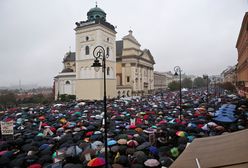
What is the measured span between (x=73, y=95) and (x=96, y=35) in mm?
14567

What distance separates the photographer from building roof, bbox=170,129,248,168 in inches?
144

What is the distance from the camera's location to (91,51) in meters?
35.8

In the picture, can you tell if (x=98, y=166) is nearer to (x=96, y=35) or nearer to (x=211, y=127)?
(x=211, y=127)

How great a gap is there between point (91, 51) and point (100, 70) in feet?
13.8

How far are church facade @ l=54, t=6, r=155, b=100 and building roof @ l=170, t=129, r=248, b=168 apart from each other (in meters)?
23.7

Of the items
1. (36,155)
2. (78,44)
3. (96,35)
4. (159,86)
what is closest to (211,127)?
(36,155)

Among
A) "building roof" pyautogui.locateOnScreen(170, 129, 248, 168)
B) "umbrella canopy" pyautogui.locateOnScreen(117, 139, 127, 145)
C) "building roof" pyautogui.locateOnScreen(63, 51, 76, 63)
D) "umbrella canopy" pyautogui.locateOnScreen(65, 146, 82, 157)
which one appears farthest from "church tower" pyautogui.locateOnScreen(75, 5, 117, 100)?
"building roof" pyautogui.locateOnScreen(170, 129, 248, 168)

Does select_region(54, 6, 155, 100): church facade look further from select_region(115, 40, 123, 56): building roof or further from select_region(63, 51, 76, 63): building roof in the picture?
select_region(63, 51, 76, 63): building roof

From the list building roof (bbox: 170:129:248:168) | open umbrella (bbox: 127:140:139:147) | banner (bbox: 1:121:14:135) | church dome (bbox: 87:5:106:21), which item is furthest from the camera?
church dome (bbox: 87:5:106:21)

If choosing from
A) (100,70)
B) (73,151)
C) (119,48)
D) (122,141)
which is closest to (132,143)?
(122,141)

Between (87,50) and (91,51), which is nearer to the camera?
(91,51)

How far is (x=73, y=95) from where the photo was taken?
4088 cm

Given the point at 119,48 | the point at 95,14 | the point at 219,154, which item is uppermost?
the point at 95,14

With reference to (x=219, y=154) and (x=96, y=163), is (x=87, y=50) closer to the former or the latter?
(x=96, y=163)
